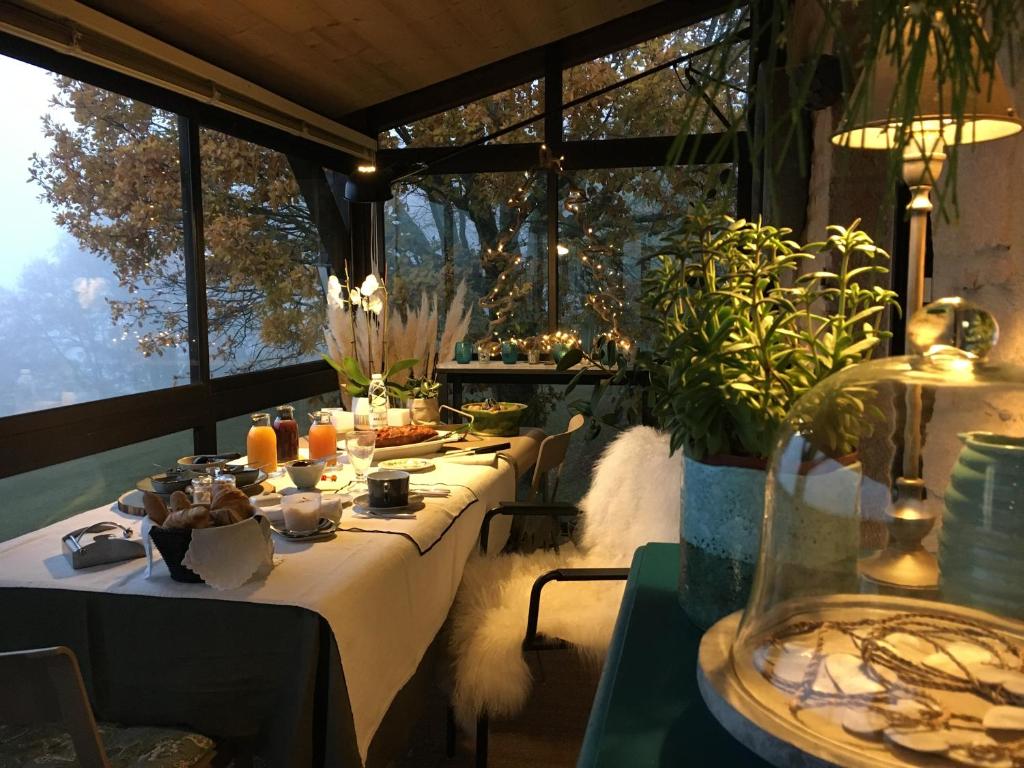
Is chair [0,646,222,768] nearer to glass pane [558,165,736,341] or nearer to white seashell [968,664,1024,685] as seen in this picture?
white seashell [968,664,1024,685]

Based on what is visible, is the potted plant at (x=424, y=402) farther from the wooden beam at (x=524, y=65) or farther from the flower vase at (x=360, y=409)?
the wooden beam at (x=524, y=65)

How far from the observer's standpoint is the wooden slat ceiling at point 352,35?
2.95 meters

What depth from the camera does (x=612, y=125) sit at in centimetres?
441

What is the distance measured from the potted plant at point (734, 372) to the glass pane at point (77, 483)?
231 centimetres

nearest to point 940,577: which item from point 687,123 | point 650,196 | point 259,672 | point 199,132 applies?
point 687,123

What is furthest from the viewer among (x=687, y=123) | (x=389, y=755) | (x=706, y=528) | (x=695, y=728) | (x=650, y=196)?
(x=650, y=196)

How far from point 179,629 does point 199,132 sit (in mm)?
2570

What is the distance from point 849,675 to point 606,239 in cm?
401

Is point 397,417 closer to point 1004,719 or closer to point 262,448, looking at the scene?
point 262,448

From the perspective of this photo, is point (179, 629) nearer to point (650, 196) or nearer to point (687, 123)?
point (687, 123)

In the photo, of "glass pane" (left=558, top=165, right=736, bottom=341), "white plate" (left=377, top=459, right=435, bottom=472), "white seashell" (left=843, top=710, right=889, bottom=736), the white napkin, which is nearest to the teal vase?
"white seashell" (left=843, top=710, right=889, bottom=736)

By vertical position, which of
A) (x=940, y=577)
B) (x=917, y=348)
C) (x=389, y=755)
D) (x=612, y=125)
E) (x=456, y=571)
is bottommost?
(x=389, y=755)

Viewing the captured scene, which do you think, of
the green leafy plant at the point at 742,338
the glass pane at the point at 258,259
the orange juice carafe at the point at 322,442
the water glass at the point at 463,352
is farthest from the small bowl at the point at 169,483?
the water glass at the point at 463,352

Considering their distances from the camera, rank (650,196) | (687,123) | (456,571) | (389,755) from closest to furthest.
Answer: (687,123) → (389,755) → (456,571) → (650,196)
